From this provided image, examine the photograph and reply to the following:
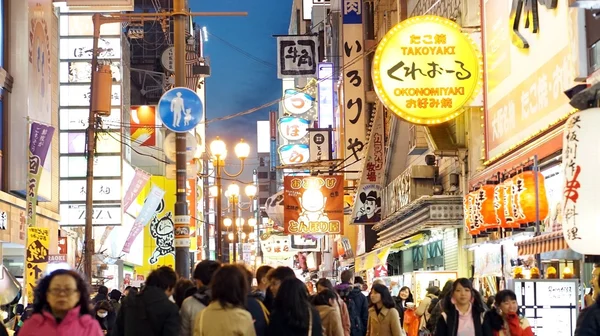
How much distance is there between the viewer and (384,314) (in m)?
12.9

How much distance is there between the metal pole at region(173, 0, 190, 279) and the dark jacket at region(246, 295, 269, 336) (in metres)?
8.61

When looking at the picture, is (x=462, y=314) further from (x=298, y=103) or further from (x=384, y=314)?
(x=298, y=103)

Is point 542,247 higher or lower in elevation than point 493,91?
lower

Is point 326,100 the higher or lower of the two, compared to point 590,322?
higher

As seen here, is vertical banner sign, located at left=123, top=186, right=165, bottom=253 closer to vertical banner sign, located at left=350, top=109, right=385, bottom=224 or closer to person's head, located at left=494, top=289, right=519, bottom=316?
vertical banner sign, located at left=350, top=109, right=385, bottom=224

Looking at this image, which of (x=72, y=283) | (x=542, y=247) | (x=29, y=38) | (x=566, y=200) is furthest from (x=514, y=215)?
(x=29, y=38)

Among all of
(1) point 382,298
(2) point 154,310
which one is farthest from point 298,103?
(2) point 154,310

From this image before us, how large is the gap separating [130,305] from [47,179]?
24.0 m

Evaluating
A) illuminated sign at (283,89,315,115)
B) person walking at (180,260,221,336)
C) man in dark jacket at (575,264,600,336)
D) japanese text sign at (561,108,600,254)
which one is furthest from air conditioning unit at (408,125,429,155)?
illuminated sign at (283,89,315,115)

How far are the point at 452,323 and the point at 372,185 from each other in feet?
83.1

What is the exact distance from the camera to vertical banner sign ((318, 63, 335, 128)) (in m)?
49.3

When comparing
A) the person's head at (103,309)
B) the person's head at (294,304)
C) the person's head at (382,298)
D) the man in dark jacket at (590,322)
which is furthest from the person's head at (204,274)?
the person's head at (103,309)

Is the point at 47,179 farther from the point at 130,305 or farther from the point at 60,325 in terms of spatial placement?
the point at 60,325

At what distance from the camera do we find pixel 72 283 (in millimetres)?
7418
